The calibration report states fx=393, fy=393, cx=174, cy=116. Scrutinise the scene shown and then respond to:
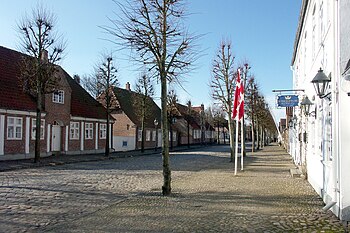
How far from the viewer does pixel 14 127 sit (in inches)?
965

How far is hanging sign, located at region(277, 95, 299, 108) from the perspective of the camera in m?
17.2

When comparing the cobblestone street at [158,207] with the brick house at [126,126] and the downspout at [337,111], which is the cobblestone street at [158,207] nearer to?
the downspout at [337,111]

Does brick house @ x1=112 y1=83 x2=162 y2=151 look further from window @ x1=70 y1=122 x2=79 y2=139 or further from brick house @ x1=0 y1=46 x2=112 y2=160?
window @ x1=70 y1=122 x2=79 y2=139

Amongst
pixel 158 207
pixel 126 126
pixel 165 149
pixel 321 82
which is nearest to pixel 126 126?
pixel 126 126

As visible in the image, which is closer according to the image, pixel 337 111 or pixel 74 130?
pixel 337 111

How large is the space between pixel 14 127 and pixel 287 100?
54.8 ft

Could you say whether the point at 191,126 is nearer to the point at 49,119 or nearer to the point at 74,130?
the point at 74,130

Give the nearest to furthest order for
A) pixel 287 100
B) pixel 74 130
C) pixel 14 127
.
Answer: pixel 287 100
pixel 14 127
pixel 74 130

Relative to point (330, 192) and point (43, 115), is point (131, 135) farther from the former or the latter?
point (330, 192)

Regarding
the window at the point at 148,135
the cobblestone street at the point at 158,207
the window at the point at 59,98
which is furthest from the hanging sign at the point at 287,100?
the window at the point at 148,135

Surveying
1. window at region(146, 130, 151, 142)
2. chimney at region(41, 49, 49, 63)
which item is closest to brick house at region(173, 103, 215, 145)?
window at region(146, 130, 151, 142)

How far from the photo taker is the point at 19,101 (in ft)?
82.9

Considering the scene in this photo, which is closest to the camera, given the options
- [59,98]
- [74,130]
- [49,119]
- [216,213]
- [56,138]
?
[216,213]

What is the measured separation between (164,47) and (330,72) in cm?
490
